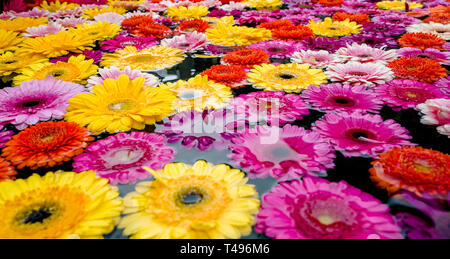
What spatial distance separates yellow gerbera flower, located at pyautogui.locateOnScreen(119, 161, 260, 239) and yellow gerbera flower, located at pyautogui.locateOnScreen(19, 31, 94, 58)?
100 centimetres

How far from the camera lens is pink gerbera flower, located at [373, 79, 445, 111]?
1.01 m

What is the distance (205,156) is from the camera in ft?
2.56

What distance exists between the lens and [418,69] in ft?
3.91

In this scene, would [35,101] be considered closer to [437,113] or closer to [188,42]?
[188,42]

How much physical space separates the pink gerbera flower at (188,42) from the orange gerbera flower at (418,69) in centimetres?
80

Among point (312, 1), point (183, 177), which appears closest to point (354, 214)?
point (183, 177)

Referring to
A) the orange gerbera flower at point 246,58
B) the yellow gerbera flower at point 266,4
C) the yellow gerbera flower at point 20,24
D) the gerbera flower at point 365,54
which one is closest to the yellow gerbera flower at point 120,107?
the orange gerbera flower at point 246,58

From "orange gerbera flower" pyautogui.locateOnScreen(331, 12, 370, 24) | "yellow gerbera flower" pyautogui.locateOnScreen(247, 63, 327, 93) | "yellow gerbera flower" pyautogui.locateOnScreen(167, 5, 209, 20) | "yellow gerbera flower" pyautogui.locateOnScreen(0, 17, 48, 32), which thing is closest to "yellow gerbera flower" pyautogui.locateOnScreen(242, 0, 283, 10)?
"yellow gerbera flower" pyautogui.locateOnScreen(167, 5, 209, 20)

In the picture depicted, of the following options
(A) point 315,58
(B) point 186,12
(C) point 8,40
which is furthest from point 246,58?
(C) point 8,40

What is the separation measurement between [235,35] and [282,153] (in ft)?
3.26

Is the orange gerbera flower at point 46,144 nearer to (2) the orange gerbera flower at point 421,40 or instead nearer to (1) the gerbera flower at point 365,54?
(1) the gerbera flower at point 365,54

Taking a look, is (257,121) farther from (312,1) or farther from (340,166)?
(312,1)

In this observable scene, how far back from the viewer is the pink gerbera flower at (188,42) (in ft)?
4.93

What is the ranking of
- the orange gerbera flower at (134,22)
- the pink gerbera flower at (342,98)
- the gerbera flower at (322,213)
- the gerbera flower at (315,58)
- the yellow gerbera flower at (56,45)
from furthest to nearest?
the orange gerbera flower at (134,22)
the yellow gerbera flower at (56,45)
the gerbera flower at (315,58)
the pink gerbera flower at (342,98)
the gerbera flower at (322,213)
